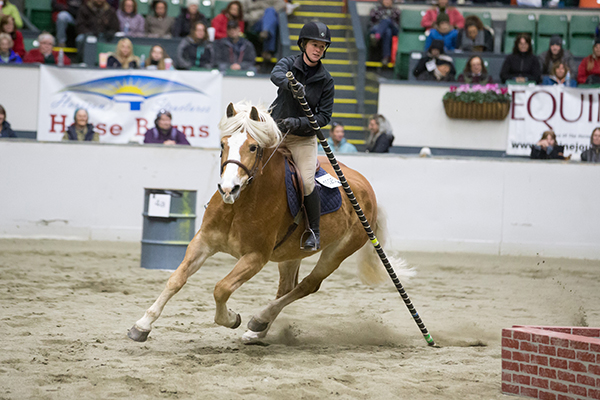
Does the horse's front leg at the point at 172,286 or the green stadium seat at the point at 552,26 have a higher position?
the green stadium seat at the point at 552,26

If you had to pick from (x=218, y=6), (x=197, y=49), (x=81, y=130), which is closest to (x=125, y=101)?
(x=81, y=130)

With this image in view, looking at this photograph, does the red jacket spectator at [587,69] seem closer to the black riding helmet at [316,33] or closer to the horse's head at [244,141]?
the black riding helmet at [316,33]

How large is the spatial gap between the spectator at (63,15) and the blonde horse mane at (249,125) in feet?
36.6

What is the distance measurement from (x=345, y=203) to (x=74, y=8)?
1163 cm

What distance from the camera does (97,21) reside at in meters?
14.0

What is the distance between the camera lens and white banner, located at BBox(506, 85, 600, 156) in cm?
1306

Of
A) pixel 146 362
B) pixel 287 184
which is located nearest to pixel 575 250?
pixel 287 184

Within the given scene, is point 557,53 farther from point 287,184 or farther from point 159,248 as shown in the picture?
point 287,184

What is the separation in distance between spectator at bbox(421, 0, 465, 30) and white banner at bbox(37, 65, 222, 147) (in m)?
5.80

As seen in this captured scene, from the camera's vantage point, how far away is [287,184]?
5426 millimetres

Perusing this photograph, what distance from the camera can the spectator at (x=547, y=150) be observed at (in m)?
11.5

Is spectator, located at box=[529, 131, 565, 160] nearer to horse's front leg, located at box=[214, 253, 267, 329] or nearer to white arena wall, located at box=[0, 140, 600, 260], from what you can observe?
white arena wall, located at box=[0, 140, 600, 260]

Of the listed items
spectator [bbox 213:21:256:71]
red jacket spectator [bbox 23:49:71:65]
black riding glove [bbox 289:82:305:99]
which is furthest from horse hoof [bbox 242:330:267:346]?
red jacket spectator [bbox 23:49:71:65]

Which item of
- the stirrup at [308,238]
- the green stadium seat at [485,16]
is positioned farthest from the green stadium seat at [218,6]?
the stirrup at [308,238]
